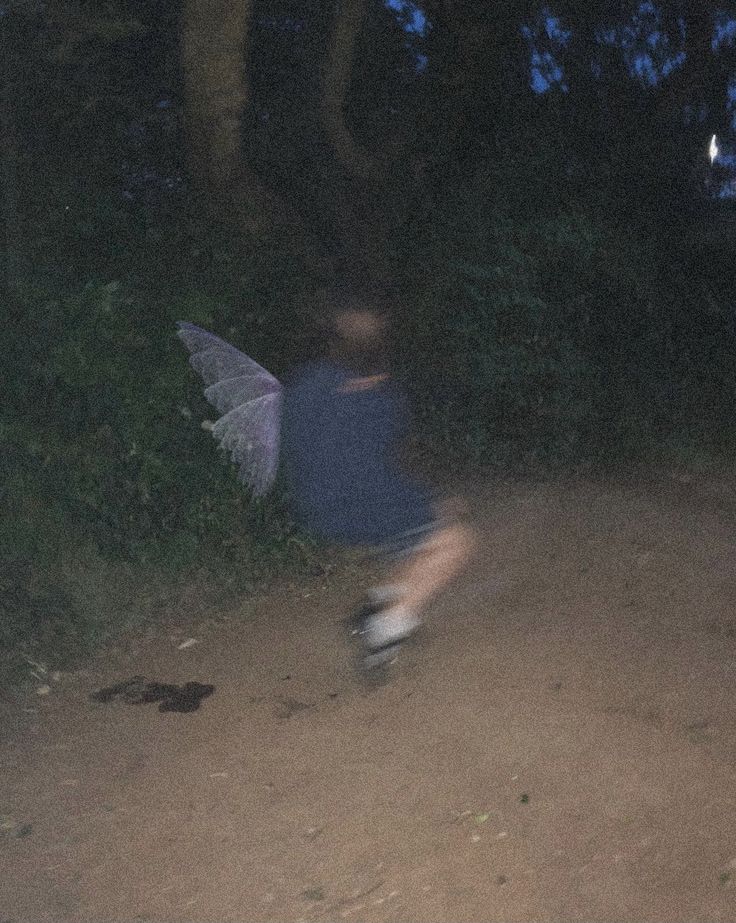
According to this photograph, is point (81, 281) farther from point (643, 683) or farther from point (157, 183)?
point (643, 683)

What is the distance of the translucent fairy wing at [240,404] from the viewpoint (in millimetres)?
7230

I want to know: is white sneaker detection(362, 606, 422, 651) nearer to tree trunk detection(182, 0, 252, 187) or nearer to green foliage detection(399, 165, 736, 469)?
green foliage detection(399, 165, 736, 469)

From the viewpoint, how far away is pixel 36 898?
4.08 m

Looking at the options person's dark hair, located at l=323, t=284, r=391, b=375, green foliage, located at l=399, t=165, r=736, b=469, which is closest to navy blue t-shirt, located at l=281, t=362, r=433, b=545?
person's dark hair, located at l=323, t=284, r=391, b=375

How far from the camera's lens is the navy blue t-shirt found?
20.4 ft

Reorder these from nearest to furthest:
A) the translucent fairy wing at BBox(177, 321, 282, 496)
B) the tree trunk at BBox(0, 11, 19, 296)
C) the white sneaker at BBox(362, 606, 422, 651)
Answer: the white sneaker at BBox(362, 606, 422, 651) → the tree trunk at BBox(0, 11, 19, 296) → the translucent fairy wing at BBox(177, 321, 282, 496)

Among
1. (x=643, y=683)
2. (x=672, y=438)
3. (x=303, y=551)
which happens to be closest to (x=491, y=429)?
(x=672, y=438)

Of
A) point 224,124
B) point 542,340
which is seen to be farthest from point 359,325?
point 542,340

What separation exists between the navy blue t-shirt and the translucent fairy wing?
132mm

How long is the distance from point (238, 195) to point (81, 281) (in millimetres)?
2021

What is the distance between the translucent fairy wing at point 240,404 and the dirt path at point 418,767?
877 millimetres

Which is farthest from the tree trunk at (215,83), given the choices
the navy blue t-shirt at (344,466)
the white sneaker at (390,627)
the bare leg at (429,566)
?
the white sneaker at (390,627)

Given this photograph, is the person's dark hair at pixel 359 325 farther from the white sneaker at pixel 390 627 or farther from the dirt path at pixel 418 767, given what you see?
the white sneaker at pixel 390 627

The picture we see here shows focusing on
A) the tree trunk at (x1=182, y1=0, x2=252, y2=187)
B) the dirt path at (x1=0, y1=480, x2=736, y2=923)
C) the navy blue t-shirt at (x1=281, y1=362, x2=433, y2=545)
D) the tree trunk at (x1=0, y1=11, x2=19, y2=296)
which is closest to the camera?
the dirt path at (x1=0, y1=480, x2=736, y2=923)
